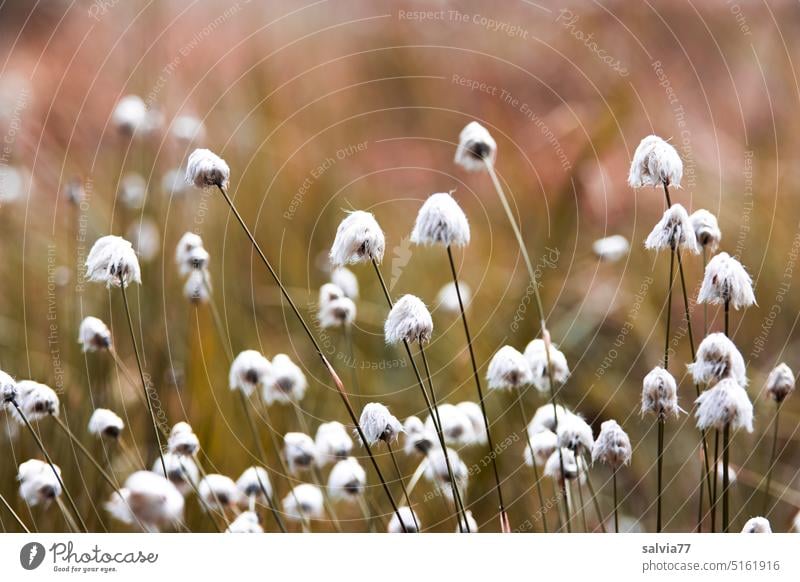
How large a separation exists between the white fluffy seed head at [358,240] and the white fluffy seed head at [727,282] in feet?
0.73

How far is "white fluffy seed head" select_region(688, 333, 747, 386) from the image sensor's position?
0.51m

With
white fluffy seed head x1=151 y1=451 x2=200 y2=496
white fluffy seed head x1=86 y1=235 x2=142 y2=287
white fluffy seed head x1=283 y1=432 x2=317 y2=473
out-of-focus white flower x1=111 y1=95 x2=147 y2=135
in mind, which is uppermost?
out-of-focus white flower x1=111 y1=95 x2=147 y2=135

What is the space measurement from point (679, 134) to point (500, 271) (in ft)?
1.03

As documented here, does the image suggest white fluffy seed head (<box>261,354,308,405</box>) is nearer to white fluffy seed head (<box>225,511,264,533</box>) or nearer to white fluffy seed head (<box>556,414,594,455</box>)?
white fluffy seed head (<box>225,511,264,533</box>)

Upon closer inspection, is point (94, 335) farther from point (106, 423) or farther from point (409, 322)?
point (409, 322)

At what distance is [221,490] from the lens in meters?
0.70

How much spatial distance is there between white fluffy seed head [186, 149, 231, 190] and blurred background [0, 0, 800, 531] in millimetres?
359

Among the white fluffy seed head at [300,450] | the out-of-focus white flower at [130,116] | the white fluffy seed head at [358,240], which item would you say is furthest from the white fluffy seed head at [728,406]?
the out-of-focus white flower at [130,116]

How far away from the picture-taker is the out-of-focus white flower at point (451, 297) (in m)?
1.05
